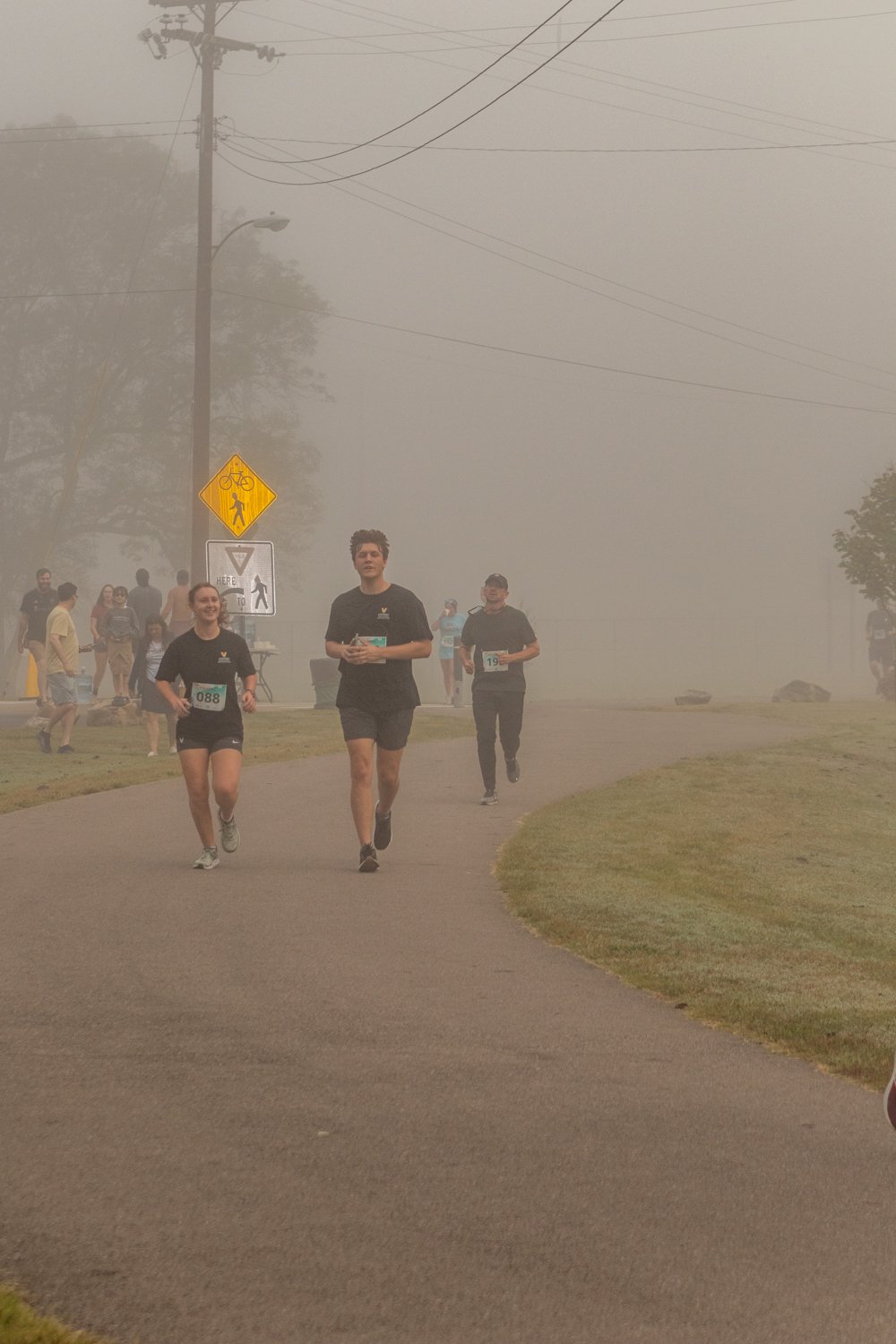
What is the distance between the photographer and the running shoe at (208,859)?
11148mm

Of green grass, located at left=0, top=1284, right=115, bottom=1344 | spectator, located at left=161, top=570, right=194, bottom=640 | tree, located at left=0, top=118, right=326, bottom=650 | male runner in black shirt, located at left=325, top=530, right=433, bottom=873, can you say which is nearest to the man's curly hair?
male runner in black shirt, located at left=325, top=530, right=433, bottom=873

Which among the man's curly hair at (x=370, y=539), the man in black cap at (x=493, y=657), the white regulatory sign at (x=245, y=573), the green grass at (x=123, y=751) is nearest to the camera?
the man's curly hair at (x=370, y=539)

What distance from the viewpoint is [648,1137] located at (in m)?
5.05

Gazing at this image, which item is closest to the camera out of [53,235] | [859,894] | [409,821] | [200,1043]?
[200,1043]

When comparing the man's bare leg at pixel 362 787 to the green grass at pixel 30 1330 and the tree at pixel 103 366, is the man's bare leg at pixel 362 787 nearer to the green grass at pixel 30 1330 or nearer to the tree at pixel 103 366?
the green grass at pixel 30 1330

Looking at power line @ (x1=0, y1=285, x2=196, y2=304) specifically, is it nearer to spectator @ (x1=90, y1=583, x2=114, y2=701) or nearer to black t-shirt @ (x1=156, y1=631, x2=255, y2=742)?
spectator @ (x1=90, y1=583, x2=114, y2=701)

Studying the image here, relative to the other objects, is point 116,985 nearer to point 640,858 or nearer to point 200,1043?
point 200,1043

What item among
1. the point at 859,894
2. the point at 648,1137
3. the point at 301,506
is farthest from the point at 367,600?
the point at 301,506

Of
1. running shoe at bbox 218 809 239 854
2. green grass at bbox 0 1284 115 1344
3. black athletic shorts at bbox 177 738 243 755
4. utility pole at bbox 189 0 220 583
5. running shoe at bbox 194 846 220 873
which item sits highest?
utility pole at bbox 189 0 220 583

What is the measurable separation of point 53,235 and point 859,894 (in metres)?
46.9

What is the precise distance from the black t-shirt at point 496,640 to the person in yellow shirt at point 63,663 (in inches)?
220

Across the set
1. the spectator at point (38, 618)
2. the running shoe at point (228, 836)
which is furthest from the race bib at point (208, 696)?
the spectator at point (38, 618)

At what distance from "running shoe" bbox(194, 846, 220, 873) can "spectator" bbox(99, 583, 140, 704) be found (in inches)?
494

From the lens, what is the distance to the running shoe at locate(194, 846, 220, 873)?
11148 mm
